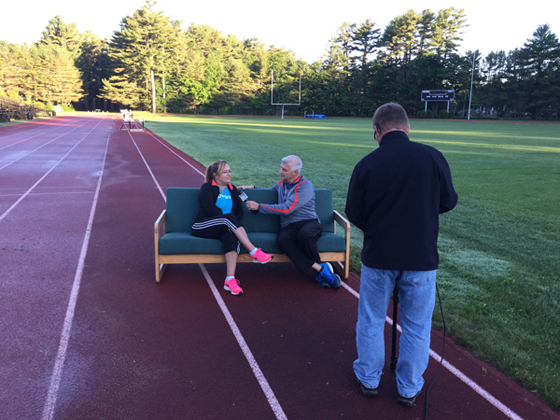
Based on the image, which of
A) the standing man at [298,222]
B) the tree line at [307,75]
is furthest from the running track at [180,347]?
the tree line at [307,75]

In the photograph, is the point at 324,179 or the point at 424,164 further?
the point at 324,179

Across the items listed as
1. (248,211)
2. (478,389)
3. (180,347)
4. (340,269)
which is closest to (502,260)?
(340,269)

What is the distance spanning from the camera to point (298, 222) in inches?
203

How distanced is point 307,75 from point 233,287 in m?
74.8

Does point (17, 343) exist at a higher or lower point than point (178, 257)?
lower

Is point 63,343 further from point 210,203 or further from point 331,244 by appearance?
point 331,244

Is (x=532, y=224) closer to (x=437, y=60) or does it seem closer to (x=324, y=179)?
(x=324, y=179)

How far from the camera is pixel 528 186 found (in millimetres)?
11250

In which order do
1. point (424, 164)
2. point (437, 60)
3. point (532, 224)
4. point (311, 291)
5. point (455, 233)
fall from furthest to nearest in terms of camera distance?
1. point (437, 60)
2. point (532, 224)
3. point (455, 233)
4. point (311, 291)
5. point (424, 164)

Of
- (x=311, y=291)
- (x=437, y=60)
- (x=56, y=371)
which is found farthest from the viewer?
(x=437, y=60)

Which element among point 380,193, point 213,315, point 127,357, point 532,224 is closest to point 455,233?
point 532,224

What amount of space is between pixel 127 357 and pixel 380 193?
2447 millimetres

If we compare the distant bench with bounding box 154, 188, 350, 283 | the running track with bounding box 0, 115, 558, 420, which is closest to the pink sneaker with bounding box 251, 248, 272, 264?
the distant bench with bounding box 154, 188, 350, 283

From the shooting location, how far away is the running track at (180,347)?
2945 millimetres
